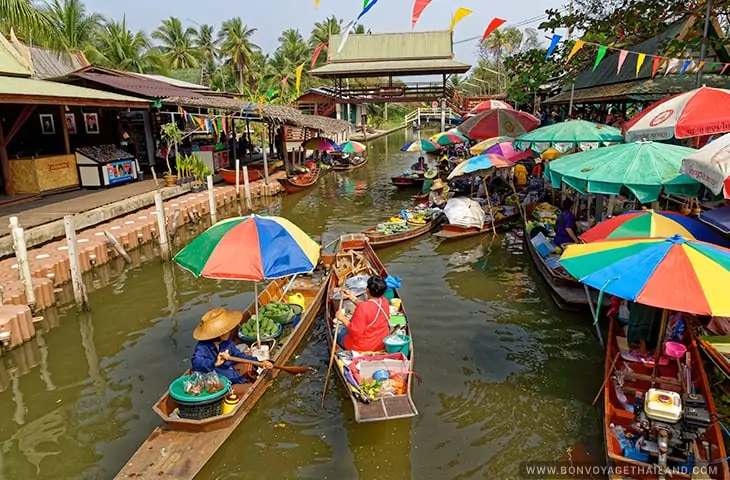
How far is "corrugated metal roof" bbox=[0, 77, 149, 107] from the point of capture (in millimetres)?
12673

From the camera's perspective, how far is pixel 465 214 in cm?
1506

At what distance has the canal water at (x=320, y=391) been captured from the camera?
6.29 metres

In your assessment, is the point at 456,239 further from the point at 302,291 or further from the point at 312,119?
the point at 312,119

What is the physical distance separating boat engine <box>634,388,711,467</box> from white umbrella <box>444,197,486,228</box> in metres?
10.0

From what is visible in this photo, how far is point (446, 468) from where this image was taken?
6.09m

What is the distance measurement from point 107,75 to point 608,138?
19.2 meters

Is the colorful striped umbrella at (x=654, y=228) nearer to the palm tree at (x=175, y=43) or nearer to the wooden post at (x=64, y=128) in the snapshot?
the wooden post at (x=64, y=128)

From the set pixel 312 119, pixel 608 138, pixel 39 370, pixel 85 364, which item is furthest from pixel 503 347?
pixel 312 119

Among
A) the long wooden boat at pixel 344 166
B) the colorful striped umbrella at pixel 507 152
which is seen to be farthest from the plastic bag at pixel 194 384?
the long wooden boat at pixel 344 166

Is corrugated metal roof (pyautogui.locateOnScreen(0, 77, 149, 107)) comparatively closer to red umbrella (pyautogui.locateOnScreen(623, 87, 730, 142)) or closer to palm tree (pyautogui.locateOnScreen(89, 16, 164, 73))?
red umbrella (pyautogui.locateOnScreen(623, 87, 730, 142))

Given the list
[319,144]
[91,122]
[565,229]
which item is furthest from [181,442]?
[319,144]

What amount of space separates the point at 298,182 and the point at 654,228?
1909cm

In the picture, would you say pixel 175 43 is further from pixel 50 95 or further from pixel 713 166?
pixel 713 166

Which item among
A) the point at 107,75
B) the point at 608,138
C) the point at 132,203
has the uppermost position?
the point at 107,75
